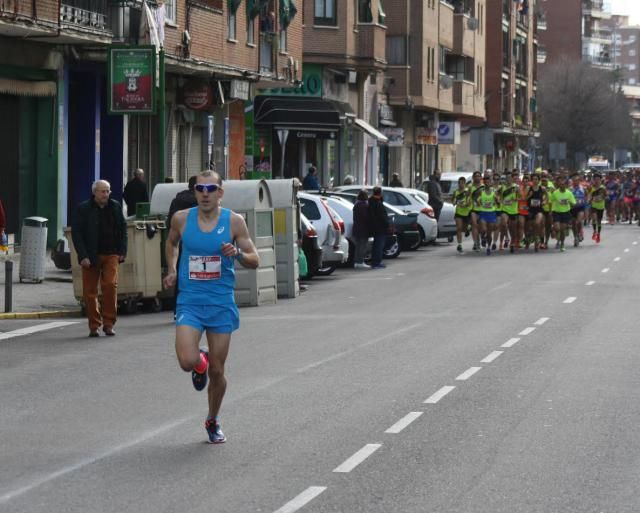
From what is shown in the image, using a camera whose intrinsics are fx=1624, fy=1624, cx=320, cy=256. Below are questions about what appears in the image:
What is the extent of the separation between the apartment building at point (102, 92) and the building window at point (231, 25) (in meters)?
0.04

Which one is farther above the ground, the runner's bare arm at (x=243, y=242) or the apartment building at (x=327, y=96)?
the apartment building at (x=327, y=96)

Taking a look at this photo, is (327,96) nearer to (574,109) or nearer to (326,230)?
(326,230)

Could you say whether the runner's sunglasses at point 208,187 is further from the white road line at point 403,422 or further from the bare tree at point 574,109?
the bare tree at point 574,109

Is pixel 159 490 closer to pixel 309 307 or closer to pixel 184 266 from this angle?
pixel 184 266

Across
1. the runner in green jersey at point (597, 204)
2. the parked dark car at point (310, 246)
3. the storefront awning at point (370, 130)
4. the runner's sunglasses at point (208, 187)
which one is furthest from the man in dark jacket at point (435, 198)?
the runner's sunglasses at point (208, 187)

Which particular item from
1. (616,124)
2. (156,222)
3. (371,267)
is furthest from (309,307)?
(616,124)

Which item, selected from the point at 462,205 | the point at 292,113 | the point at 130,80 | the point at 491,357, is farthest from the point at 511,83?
the point at 491,357

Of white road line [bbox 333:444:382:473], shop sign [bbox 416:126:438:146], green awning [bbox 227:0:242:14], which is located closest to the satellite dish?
shop sign [bbox 416:126:438:146]

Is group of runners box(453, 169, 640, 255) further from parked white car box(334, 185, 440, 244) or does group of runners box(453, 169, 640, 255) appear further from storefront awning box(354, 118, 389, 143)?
storefront awning box(354, 118, 389, 143)

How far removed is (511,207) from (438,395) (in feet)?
84.6

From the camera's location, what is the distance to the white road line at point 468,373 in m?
13.7

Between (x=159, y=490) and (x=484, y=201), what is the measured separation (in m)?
29.8

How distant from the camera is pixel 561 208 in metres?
38.9

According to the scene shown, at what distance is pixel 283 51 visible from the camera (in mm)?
45531
